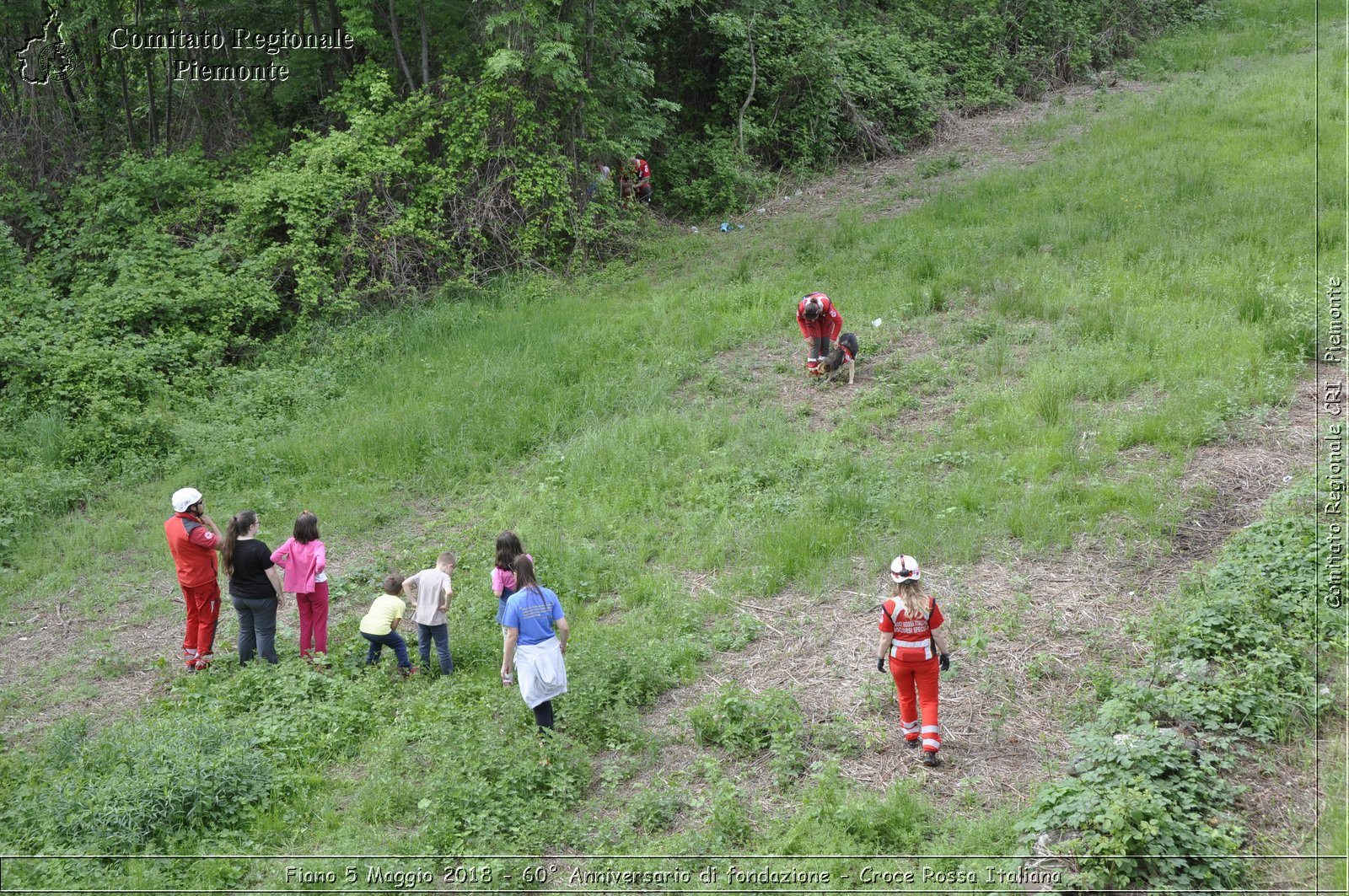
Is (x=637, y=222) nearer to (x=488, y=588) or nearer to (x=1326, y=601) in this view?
(x=488, y=588)

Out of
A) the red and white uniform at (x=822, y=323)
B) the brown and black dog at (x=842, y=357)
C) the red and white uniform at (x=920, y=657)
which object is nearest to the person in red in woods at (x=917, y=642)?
the red and white uniform at (x=920, y=657)

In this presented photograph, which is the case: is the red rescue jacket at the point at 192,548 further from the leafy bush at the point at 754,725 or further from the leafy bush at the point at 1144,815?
the leafy bush at the point at 1144,815

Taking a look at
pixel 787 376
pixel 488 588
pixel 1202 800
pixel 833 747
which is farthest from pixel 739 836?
pixel 787 376

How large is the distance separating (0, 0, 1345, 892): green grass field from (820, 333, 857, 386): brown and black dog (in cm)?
28

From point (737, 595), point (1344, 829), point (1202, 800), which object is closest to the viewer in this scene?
point (1344, 829)

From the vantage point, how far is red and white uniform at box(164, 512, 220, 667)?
320 inches

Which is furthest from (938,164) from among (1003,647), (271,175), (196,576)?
(196,576)

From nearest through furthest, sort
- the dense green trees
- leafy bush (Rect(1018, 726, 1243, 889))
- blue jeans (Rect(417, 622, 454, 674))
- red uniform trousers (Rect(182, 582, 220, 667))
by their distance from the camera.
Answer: leafy bush (Rect(1018, 726, 1243, 889))
blue jeans (Rect(417, 622, 454, 674))
red uniform trousers (Rect(182, 582, 220, 667))
the dense green trees

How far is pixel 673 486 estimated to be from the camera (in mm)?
10922

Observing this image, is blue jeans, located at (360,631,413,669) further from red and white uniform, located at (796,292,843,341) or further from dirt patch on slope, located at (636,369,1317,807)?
red and white uniform, located at (796,292,843,341)

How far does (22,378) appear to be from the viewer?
13.2 meters

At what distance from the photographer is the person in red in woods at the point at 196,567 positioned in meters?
8.11

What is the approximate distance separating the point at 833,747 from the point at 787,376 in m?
7.02

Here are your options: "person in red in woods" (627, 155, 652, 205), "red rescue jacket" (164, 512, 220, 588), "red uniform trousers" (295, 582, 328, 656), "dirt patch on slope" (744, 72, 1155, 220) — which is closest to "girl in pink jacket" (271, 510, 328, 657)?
"red uniform trousers" (295, 582, 328, 656)
